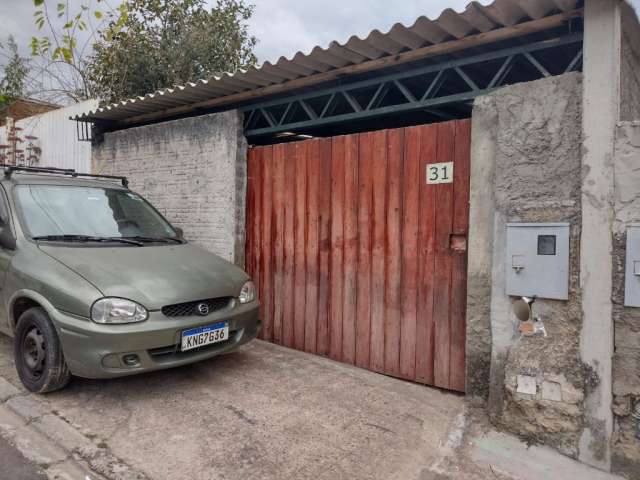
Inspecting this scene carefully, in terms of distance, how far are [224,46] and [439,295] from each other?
10.0m

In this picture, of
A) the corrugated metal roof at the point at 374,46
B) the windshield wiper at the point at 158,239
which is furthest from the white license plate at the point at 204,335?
the corrugated metal roof at the point at 374,46

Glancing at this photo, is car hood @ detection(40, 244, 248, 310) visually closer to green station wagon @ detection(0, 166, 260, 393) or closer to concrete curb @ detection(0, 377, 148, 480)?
green station wagon @ detection(0, 166, 260, 393)

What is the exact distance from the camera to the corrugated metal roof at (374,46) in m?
3.12

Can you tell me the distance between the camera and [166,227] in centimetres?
487

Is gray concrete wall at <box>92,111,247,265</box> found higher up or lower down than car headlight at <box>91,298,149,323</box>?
higher up

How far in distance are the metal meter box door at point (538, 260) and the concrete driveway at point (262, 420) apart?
1172 millimetres

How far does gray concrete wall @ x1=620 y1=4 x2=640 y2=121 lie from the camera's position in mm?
3096

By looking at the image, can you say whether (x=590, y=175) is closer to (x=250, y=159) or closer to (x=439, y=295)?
(x=439, y=295)

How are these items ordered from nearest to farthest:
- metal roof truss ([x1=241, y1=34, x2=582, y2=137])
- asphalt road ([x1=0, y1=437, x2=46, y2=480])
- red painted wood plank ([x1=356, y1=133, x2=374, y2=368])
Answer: asphalt road ([x1=0, y1=437, x2=46, y2=480])
metal roof truss ([x1=241, y1=34, x2=582, y2=137])
red painted wood plank ([x1=356, y1=133, x2=374, y2=368])

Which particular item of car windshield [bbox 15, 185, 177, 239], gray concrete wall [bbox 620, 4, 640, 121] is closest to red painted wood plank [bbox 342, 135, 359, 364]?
car windshield [bbox 15, 185, 177, 239]

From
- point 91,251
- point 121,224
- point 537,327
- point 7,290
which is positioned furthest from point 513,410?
point 7,290

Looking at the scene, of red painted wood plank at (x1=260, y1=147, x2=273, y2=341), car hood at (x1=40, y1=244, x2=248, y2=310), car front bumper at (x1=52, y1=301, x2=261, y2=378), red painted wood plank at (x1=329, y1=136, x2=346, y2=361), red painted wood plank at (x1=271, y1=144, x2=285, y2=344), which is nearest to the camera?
car front bumper at (x1=52, y1=301, x2=261, y2=378)

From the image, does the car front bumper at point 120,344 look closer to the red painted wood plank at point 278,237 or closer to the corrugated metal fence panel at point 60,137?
the red painted wood plank at point 278,237

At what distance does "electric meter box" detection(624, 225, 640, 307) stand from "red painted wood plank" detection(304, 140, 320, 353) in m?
2.83
